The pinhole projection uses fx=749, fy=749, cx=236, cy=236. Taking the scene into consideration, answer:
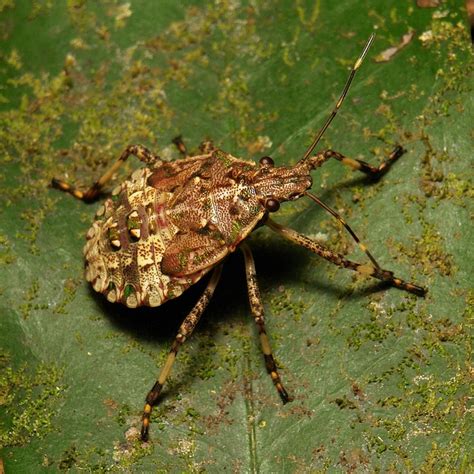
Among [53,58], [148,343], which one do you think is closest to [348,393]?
[148,343]

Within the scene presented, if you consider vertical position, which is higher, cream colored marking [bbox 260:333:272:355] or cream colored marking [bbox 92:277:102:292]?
cream colored marking [bbox 92:277:102:292]

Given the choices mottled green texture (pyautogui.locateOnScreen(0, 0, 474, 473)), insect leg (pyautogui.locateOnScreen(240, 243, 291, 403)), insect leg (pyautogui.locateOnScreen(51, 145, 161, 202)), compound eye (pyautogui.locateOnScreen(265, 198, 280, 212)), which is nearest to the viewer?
mottled green texture (pyautogui.locateOnScreen(0, 0, 474, 473))

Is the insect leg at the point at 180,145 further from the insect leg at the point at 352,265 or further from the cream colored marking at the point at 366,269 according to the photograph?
the cream colored marking at the point at 366,269

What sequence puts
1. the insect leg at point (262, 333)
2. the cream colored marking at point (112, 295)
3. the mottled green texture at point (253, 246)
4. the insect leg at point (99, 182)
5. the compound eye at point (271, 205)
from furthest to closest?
the insect leg at point (99, 182), the cream colored marking at point (112, 295), the compound eye at point (271, 205), the insect leg at point (262, 333), the mottled green texture at point (253, 246)

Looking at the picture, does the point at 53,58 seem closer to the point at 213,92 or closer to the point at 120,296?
the point at 213,92

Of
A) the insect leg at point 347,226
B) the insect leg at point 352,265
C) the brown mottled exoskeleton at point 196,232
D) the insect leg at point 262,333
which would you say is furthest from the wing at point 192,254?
the insect leg at point 347,226

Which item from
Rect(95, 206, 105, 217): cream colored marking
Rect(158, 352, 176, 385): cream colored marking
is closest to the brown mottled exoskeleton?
Rect(158, 352, 176, 385): cream colored marking

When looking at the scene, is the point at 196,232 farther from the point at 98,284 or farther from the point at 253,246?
the point at 98,284

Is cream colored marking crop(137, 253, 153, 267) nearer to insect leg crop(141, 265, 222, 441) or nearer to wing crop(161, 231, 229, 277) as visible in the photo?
wing crop(161, 231, 229, 277)
